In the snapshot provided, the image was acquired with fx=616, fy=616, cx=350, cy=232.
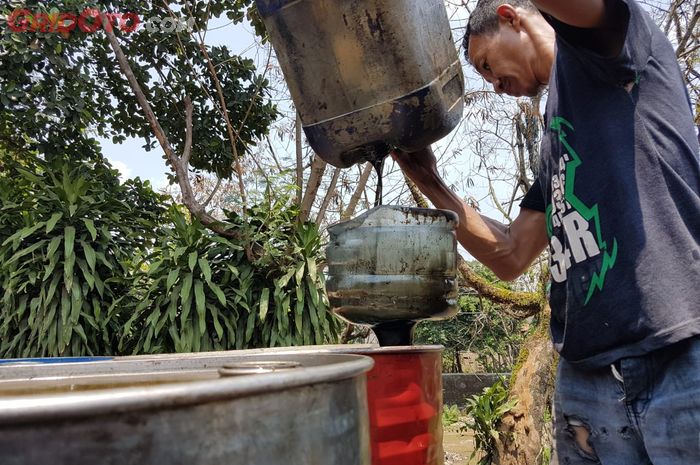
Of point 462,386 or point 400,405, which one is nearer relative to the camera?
point 400,405

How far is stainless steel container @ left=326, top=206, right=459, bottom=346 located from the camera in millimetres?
1838

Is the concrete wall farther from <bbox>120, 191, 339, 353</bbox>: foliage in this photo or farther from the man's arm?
the man's arm

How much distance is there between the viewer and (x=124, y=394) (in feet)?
1.64

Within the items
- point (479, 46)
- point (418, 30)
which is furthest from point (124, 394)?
point (479, 46)

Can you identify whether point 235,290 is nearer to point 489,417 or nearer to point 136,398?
point 489,417

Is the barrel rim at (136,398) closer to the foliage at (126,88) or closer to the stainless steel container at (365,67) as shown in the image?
the stainless steel container at (365,67)

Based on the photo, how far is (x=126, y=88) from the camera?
20.7ft

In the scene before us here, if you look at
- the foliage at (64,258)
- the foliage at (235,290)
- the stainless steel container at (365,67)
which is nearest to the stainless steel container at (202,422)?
the stainless steel container at (365,67)

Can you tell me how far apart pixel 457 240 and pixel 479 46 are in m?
0.64

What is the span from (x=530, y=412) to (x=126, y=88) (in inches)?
193

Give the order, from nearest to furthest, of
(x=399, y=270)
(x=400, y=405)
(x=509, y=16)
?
(x=400, y=405)
(x=509, y=16)
(x=399, y=270)

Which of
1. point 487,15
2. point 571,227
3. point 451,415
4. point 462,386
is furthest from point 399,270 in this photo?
point 462,386

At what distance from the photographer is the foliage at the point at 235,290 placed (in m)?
5.18

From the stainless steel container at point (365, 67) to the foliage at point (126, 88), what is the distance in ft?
14.0
